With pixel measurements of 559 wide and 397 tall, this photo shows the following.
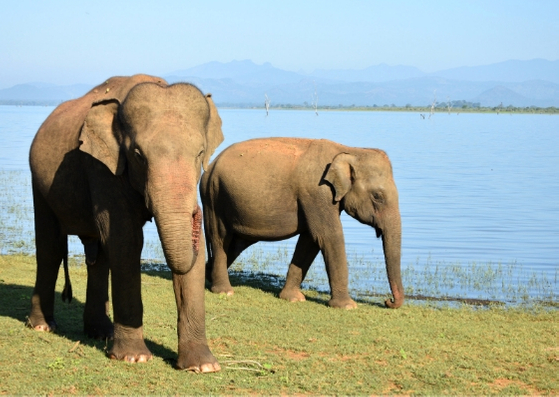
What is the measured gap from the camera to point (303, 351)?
902 cm

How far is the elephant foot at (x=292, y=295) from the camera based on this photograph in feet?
42.2

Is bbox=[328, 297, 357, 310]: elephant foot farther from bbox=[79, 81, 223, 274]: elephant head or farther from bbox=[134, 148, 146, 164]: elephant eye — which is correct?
bbox=[134, 148, 146, 164]: elephant eye

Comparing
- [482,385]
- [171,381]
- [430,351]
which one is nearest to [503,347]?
[430,351]

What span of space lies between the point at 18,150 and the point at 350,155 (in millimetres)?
40082

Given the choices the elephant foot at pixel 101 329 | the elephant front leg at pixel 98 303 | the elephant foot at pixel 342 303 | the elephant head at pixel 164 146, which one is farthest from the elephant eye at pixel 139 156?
the elephant foot at pixel 342 303

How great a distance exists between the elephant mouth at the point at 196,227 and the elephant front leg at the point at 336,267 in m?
5.16

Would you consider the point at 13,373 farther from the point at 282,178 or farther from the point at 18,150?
the point at 18,150

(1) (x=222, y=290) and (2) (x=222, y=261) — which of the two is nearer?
(1) (x=222, y=290)

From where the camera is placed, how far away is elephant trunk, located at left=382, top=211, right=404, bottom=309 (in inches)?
480

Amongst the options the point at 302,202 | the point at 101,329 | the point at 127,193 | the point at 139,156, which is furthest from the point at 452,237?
the point at 139,156

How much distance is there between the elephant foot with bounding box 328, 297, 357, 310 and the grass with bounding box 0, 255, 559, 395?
0.14 m

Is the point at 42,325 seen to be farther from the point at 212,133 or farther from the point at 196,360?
the point at 212,133

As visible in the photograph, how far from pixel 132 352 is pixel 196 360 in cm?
69

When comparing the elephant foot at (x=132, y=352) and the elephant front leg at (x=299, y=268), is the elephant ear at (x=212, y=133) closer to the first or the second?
the elephant foot at (x=132, y=352)
